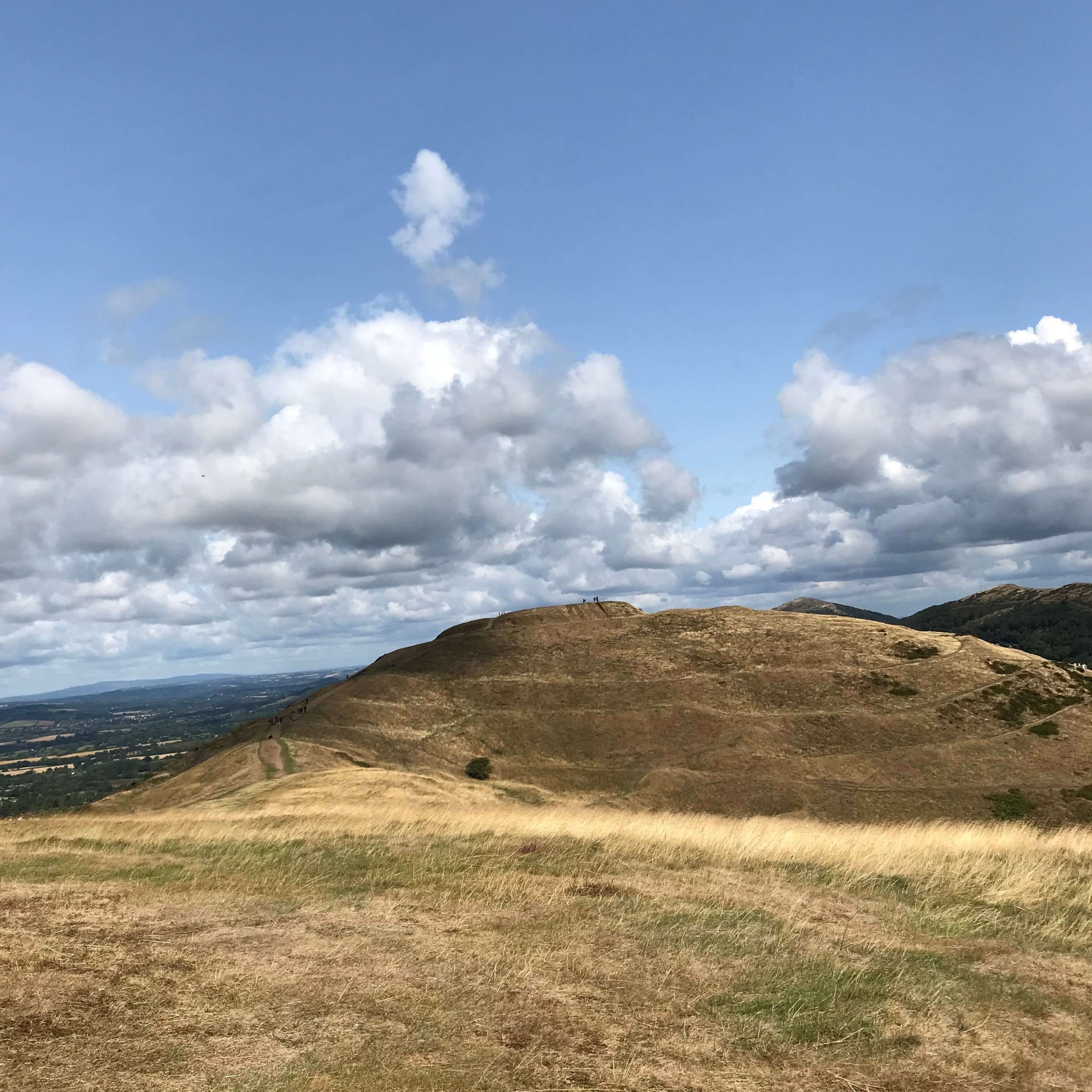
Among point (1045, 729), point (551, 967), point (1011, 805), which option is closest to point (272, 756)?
point (551, 967)

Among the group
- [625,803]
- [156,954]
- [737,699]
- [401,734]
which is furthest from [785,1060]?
[737,699]

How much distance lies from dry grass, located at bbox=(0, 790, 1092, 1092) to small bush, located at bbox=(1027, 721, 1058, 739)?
8433cm

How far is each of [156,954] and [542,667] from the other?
353ft

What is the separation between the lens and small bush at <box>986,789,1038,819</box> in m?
74.2

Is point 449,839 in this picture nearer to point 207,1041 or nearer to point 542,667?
point 207,1041

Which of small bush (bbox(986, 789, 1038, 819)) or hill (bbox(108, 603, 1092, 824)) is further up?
hill (bbox(108, 603, 1092, 824))

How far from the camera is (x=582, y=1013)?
9.25 meters

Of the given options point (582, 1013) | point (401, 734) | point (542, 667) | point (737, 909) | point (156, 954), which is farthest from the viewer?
point (542, 667)

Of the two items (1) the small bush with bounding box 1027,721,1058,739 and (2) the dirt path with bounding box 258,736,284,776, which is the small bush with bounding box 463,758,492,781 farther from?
(1) the small bush with bounding box 1027,721,1058,739

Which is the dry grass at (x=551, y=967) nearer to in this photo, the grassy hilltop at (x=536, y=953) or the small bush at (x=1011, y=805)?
the grassy hilltop at (x=536, y=953)

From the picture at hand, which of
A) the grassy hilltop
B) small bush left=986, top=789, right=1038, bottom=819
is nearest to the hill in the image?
small bush left=986, top=789, right=1038, bottom=819

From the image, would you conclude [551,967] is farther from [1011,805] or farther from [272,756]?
[1011,805]

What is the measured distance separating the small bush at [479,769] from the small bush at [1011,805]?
4959 cm

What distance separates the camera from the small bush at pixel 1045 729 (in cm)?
9025
